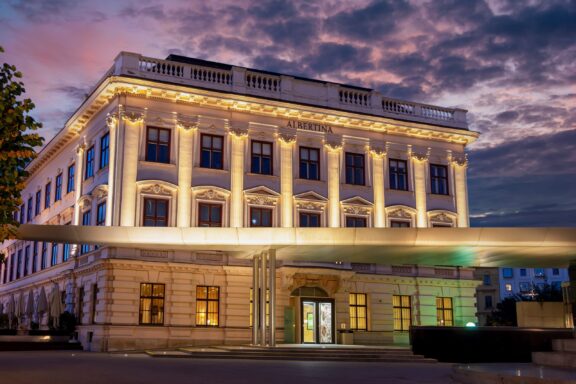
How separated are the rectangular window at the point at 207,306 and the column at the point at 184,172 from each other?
11.4 ft

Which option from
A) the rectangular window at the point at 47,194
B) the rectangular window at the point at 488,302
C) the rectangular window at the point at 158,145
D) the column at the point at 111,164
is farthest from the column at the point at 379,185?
the rectangular window at the point at 488,302

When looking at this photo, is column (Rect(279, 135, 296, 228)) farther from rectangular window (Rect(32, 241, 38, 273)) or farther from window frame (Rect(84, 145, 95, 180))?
rectangular window (Rect(32, 241, 38, 273))

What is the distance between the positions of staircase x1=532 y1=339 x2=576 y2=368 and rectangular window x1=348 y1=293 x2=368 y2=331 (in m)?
21.0

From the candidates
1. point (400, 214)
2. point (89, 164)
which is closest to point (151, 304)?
point (89, 164)

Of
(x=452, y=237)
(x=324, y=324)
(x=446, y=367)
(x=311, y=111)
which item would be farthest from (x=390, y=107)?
(x=446, y=367)

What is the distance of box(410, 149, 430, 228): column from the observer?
1586 inches

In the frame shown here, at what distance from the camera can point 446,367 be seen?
21.8m

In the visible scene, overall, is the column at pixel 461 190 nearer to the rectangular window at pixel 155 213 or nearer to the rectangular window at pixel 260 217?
the rectangular window at pixel 260 217

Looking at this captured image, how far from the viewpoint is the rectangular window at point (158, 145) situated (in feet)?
111

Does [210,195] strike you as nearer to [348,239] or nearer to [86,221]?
[86,221]

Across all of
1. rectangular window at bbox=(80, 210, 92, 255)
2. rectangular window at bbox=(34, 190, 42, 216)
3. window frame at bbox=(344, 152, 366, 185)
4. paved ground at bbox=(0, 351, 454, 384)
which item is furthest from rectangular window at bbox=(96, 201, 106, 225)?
rectangular window at bbox=(34, 190, 42, 216)

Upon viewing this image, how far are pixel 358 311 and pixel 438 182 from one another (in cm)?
956

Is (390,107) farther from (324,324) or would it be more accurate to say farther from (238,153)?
(324,324)

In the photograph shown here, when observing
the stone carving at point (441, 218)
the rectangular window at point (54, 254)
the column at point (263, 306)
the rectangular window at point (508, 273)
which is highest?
the rectangular window at point (508, 273)
